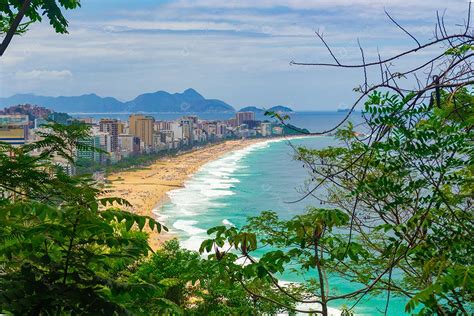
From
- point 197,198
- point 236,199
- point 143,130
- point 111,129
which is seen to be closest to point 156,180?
point 197,198

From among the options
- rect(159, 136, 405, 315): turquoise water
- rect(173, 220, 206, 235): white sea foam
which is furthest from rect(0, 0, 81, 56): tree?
rect(173, 220, 206, 235): white sea foam

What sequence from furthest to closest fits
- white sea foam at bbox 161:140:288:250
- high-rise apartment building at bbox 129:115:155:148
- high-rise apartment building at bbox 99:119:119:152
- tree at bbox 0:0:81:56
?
high-rise apartment building at bbox 129:115:155:148
high-rise apartment building at bbox 99:119:119:152
white sea foam at bbox 161:140:288:250
tree at bbox 0:0:81:56

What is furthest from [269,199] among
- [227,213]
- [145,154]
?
[145,154]

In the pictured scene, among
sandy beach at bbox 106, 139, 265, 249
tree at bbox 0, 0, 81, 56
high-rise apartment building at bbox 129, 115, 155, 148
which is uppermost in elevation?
tree at bbox 0, 0, 81, 56

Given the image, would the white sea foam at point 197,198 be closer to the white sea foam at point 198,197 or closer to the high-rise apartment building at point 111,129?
the white sea foam at point 198,197

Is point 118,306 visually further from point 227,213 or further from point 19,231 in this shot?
point 227,213

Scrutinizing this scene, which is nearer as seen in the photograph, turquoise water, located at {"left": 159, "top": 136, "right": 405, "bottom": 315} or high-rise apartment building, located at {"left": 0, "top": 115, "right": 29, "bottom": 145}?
high-rise apartment building, located at {"left": 0, "top": 115, "right": 29, "bottom": 145}

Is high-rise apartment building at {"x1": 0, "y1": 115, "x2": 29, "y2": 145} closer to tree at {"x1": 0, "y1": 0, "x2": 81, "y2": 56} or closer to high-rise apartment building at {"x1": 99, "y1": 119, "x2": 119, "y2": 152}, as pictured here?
tree at {"x1": 0, "y1": 0, "x2": 81, "y2": 56}
